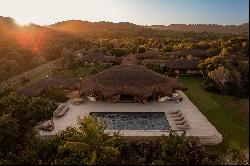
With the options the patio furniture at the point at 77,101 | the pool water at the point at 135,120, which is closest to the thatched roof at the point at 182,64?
the patio furniture at the point at 77,101

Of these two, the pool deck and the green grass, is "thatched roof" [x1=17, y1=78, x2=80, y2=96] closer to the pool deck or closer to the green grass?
the pool deck

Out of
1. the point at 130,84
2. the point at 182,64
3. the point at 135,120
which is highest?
the point at 130,84

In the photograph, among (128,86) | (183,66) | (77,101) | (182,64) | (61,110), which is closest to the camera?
(61,110)

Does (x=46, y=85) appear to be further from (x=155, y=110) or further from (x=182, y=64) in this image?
(x=182, y=64)

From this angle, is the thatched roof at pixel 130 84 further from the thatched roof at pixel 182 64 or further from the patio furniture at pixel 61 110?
the thatched roof at pixel 182 64

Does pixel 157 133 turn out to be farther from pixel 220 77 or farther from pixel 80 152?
pixel 220 77

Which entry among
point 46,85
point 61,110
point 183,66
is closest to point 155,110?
point 61,110

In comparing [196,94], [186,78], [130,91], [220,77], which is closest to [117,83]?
[130,91]

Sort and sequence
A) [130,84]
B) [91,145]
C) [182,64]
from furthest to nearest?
[182,64], [130,84], [91,145]

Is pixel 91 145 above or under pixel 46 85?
under
